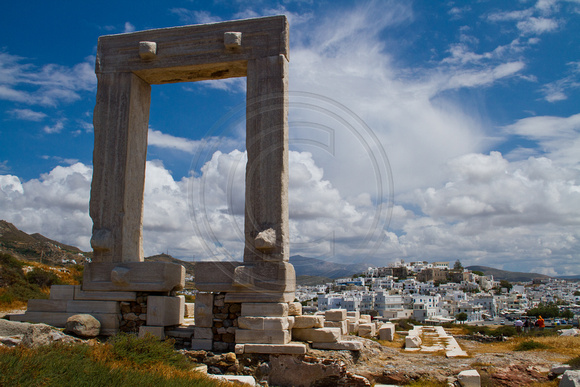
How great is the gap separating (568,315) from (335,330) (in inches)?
1416

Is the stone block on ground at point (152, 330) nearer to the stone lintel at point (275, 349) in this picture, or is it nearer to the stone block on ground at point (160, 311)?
the stone block on ground at point (160, 311)

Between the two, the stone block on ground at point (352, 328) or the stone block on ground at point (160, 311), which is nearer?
the stone block on ground at point (160, 311)

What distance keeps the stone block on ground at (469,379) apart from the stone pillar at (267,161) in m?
3.27

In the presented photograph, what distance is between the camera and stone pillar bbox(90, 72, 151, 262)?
29.0 feet

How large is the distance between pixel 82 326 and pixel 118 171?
2.93 m

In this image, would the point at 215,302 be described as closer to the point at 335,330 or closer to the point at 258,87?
the point at 335,330

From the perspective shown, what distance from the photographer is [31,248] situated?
1345 inches

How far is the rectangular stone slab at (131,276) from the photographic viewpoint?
845 centimetres

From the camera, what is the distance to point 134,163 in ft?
30.6

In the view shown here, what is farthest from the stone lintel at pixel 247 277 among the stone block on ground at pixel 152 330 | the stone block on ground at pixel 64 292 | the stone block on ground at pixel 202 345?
the stone block on ground at pixel 64 292

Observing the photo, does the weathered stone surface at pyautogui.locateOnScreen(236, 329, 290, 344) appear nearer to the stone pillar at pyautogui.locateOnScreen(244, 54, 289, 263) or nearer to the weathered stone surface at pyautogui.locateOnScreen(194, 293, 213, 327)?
the weathered stone surface at pyautogui.locateOnScreen(194, 293, 213, 327)

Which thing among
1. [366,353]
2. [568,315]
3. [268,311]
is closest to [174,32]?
[268,311]

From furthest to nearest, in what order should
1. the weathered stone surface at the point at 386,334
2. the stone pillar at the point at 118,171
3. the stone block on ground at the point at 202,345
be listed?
the weathered stone surface at the point at 386,334, the stone pillar at the point at 118,171, the stone block on ground at the point at 202,345

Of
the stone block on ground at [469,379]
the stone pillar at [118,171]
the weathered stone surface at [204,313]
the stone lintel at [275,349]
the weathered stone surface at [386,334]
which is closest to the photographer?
the stone block on ground at [469,379]
